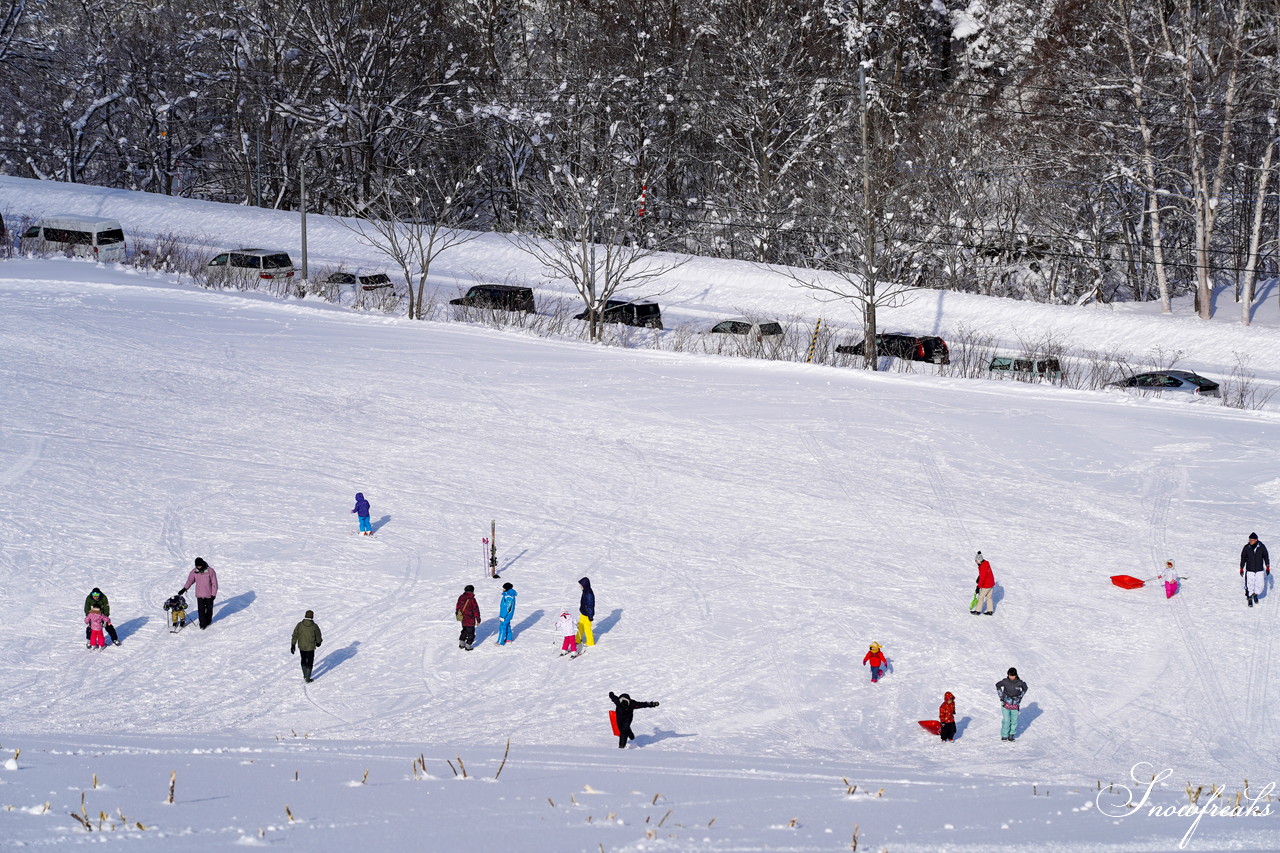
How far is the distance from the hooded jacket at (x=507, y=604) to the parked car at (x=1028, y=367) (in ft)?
66.2

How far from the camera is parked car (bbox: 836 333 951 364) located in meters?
33.4

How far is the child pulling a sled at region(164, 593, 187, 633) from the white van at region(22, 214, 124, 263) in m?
27.4

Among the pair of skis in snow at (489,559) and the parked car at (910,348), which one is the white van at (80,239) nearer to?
the parked car at (910,348)

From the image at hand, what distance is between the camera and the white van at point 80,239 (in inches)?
1547

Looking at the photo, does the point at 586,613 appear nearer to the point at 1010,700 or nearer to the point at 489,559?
the point at 489,559

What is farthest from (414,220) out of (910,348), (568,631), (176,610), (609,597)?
(568,631)

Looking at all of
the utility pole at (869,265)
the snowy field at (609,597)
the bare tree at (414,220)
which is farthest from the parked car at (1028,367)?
the bare tree at (414,220)

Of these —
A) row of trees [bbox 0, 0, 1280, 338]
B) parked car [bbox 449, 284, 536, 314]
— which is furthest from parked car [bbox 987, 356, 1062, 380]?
parked car [bbox 449, 284, 536, 314]

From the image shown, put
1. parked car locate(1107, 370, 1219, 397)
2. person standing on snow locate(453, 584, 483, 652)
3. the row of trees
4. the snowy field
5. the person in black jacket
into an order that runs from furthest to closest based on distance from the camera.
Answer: the row of trees < parked car locate(1107, 370, 1219, 397) < person standing on snow locate(453, 584, 483, 652) < the person in black jacket < the snowy field

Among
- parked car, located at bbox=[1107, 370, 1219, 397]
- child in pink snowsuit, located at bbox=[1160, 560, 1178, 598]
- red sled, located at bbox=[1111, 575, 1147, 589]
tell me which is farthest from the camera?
parked car, located at bbox=[1107, 370, 1219, 397]

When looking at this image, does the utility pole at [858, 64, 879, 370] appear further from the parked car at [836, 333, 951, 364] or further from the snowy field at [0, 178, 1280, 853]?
the snowy field at [0, 178, 1280, 853]

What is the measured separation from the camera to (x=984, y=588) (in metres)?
Answer: 16.9

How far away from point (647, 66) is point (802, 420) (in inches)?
1136

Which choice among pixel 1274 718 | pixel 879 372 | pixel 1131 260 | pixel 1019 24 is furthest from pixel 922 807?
pixel 1019 24
